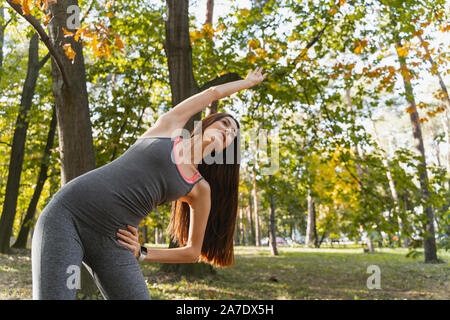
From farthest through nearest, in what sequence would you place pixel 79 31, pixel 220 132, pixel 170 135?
pixel 79 31, pixel 220 132, pixel 170 135

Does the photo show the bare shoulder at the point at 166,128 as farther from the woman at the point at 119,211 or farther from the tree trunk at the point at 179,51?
the tree trunk at the point at 179,51

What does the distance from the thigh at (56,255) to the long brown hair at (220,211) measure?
1.07 m

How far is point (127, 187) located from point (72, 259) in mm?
410

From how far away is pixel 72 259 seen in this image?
1.61 metres

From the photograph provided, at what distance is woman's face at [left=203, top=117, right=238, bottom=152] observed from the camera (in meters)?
2.27

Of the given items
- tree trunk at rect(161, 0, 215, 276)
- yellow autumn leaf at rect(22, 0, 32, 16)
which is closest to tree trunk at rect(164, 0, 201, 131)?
tree trunk at rect(161, 0, 215, 276)

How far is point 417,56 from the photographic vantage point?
27.3ft

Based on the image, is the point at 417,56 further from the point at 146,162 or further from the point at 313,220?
the point at 313,220

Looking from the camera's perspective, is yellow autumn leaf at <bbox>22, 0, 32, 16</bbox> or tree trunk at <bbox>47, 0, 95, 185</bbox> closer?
yellow autumn leaf at <bbox>22, 0, 32, 16</bbox>

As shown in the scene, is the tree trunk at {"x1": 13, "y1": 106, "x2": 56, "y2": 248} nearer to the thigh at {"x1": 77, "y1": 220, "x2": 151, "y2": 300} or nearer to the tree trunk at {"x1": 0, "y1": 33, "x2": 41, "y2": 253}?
the tree trunk at {"x1": 0, "y1": 33, "x2": 41, "y2": 253}

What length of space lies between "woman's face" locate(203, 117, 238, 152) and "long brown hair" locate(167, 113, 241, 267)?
0.77 feet

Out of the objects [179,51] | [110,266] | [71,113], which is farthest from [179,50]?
[110,266]

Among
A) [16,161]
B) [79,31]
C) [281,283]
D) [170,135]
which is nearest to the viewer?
[170,135]

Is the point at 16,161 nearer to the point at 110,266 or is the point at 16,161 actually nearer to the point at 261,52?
the point at 261,52
